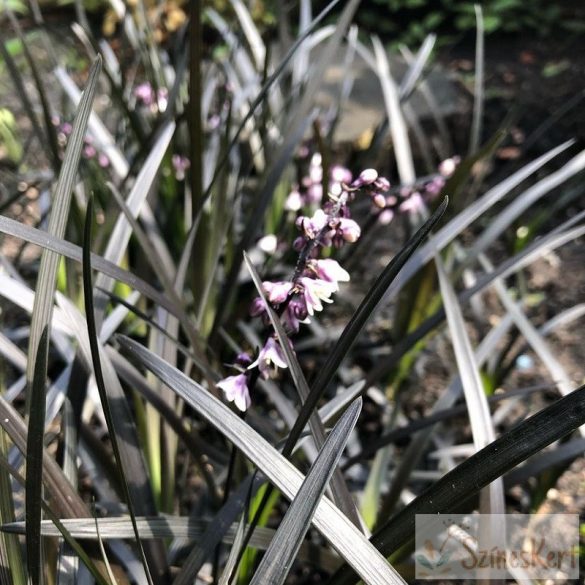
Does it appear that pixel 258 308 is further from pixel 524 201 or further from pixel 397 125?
pixel 397 125

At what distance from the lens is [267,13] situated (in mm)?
4227

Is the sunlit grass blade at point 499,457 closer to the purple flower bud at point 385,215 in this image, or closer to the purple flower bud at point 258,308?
the purple flower bud at point 258,308

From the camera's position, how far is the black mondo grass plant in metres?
0.68

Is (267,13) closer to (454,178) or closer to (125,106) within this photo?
(125,106)

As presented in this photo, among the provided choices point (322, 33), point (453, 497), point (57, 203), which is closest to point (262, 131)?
point (322, 33)

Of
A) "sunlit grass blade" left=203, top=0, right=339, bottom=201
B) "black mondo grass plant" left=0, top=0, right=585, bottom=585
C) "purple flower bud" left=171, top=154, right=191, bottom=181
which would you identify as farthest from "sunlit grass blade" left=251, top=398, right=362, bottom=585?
"purple flower bud" left=171, top=154, right=191, bottom=181

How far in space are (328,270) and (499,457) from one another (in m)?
0.29

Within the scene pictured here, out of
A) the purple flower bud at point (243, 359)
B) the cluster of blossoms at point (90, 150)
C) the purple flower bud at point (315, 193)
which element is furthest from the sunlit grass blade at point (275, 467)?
the cluster of blossoms at point (90, 150)

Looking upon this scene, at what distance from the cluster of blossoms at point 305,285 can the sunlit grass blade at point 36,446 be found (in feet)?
0.73

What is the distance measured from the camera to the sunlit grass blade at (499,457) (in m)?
0.57

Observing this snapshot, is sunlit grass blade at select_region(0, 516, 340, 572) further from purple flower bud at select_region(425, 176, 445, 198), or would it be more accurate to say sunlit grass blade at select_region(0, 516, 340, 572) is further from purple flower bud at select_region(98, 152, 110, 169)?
purple flower bud at select_region(98, 152, 110, 169)

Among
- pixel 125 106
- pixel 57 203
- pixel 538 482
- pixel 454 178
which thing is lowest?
pixel 538 482

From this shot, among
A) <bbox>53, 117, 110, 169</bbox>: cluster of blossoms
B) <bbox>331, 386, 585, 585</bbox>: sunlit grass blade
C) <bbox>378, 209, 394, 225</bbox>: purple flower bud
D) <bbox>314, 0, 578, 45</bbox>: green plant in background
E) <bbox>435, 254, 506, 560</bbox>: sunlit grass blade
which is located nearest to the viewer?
<bbox>331, 386, 585, 585</bbox>: sunlit grass blade

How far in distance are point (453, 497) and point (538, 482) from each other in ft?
2.61
